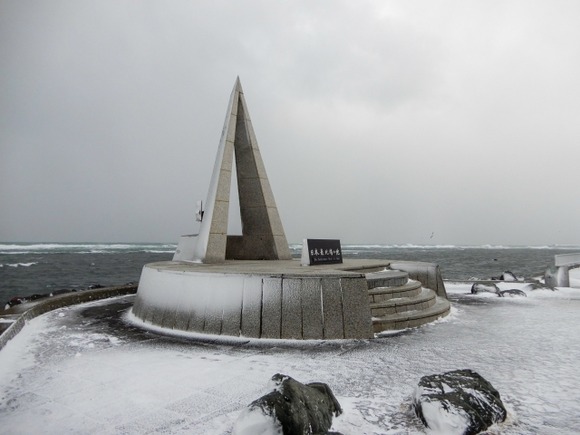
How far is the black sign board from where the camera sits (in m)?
11.1

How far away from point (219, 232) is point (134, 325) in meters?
4.52

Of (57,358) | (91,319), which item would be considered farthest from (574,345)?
(91,319)

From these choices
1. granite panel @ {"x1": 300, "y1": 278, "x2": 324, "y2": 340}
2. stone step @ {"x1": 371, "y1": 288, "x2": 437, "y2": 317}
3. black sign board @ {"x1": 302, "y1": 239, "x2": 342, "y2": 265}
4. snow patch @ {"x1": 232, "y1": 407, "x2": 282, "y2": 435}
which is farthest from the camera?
black sign board @ {"x1": 302, "y1": 239, "x2": 342, "y2": 265}

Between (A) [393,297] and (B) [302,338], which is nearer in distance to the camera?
(B) [302,338]

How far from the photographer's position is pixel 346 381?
5.29 meters

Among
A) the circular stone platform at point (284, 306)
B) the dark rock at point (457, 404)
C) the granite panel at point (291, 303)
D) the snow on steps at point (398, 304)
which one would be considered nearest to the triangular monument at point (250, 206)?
the snow on steps at point (398, 304)

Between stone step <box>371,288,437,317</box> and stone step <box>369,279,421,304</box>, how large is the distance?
3.9 inches

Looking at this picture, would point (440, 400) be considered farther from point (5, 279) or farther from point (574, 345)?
point (5, 279)

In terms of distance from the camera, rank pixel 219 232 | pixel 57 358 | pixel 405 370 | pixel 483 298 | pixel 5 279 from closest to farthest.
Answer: pixel 405 370 → pixel 57 358 → pixel 219 232 → pixel 483 298 → pixel 5 279

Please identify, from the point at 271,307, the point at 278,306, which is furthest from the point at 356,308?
the point at 271,307

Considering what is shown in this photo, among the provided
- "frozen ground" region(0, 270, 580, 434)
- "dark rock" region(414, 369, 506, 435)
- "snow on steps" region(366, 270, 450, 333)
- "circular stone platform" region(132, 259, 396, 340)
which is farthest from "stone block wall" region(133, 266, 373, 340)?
"dark rock" region(414, 369, 506, 435)

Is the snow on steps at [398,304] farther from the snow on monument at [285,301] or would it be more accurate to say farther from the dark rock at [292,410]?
the dark rock at [292,410]

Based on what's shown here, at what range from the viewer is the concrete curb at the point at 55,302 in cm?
768

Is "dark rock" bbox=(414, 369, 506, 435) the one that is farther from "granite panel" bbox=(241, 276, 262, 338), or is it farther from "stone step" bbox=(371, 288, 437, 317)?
"stone step" bbox=(371, 288, 437, 317)
